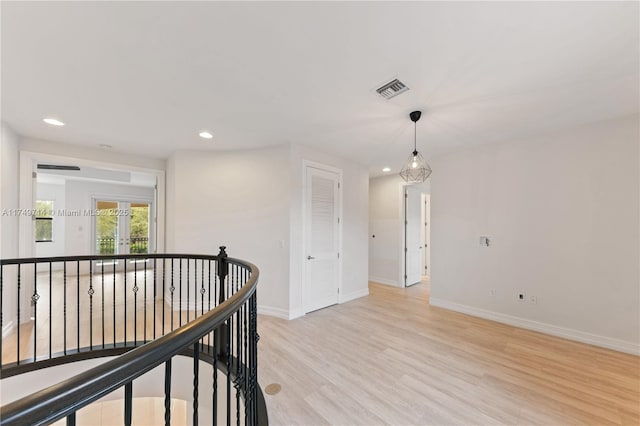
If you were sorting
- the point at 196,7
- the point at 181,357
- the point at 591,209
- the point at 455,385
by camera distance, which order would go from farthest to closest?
the point at 591,209
the point at 181,357
the point at 455,385
the point at 196,7

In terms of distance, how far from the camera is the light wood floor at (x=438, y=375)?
186 centimetres

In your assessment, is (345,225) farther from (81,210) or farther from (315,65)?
(81,210)

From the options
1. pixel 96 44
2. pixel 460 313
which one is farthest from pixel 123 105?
pixel 460 313

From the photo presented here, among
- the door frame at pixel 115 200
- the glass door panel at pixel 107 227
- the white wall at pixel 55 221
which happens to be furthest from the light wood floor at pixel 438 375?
the white wall at pixel 55 221

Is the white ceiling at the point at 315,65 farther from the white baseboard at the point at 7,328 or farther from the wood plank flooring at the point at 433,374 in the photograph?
the wood plank flooring at the point at 433,374

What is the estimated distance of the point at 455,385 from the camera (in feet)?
7.08

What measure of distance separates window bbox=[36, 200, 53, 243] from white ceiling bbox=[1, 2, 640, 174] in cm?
521

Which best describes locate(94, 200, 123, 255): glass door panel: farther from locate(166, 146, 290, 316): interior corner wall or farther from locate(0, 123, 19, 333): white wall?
locate(166, 146, 290, 316): interior corner wall

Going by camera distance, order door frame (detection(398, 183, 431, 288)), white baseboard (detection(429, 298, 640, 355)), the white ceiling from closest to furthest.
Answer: the white ceiling
white baseboard (detection(429, 298, 640, 355))
door frame (detection(398, 183, 431, 288))

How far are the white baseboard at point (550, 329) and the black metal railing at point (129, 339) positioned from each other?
3296 millimetres

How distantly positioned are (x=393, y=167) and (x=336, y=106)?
2872 mm

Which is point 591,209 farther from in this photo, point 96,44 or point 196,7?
point 96,44

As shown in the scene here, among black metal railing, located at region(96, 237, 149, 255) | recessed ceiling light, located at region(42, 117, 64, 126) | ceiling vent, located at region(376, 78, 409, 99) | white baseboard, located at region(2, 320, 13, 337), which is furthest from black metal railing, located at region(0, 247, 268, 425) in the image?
ceiling vent, located at region(376, 78, 409, 99)

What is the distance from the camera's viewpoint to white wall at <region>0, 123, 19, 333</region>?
302 cm
